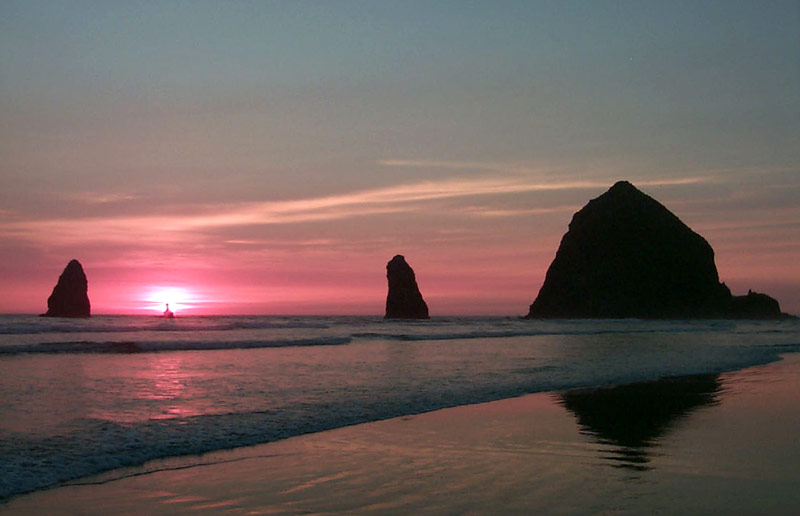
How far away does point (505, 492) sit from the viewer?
24.3 feet

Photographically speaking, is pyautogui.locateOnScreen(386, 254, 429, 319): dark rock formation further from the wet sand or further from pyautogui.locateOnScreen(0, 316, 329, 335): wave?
the wet sand

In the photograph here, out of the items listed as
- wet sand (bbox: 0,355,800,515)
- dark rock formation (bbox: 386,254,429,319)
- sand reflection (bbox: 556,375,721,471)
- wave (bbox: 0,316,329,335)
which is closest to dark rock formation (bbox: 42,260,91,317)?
wave (bbox: 0,316,329,335)

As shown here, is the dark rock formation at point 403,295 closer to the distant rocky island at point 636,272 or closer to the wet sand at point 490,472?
the distant rocky island at point 636,272

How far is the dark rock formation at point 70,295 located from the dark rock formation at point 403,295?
51599 mm

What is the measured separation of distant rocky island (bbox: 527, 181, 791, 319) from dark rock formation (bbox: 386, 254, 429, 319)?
21815 millimetres

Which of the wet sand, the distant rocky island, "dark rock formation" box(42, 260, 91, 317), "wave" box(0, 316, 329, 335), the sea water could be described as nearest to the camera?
the wet sand

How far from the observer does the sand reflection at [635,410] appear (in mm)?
9877

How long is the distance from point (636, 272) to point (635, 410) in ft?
355

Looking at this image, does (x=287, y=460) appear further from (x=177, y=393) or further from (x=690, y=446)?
(x=177, y=393)

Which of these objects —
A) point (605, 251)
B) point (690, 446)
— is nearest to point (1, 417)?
point (690, 446)

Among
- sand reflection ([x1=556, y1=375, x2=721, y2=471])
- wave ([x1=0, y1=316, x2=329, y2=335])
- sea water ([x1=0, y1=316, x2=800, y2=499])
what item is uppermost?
wave ([x1=0, y1=316, x2=329, y2=335])

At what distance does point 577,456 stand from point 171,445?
572 centimetres

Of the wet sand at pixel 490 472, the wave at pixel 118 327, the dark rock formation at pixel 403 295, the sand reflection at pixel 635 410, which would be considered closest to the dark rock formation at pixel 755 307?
the dark rock formation at pixel 403 295

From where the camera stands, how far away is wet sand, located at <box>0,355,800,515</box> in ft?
22.9
